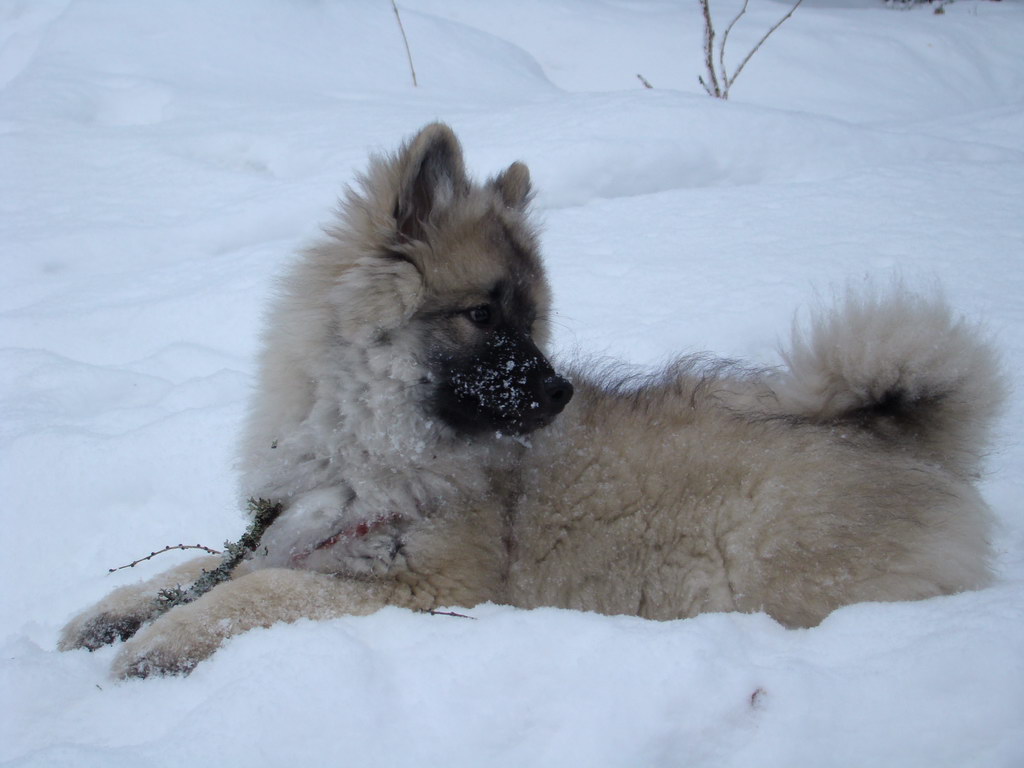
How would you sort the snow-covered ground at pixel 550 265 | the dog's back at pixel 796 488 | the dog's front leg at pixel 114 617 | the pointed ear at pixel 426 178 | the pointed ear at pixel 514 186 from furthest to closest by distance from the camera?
1. the pointed ear at pixel 514 186
2. the pointed ear at pixel 426 178
3. the dog's front leg at pixel 114 617
4. the dog's back at pixel 796 488
5. the snow-covered ground at pixel 550 265

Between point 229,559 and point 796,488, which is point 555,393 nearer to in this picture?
point 796,488

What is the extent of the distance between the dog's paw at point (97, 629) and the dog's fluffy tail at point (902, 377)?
7.67 ft

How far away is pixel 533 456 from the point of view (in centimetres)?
258

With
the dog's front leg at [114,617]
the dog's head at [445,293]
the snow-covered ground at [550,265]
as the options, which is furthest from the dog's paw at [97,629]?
the dog's head at [445,293]

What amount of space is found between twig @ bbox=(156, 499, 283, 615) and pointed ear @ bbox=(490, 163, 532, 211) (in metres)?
1.52

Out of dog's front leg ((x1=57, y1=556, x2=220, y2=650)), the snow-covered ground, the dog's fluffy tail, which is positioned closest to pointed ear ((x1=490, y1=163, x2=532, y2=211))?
the snow-covered ground

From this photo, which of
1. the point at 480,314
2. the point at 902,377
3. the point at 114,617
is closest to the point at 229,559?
the point at 114,617

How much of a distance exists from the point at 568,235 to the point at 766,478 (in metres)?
3.30

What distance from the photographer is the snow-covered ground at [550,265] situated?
1572mm

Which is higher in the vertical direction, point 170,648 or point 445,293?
point 445,293

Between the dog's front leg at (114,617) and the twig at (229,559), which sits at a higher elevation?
the twig at (229,559)

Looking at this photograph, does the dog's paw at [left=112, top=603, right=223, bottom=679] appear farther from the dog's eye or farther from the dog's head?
the dog's eye

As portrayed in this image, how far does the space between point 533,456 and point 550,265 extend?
8.35 ft

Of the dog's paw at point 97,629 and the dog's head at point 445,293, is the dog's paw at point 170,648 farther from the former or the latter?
the dog's head at point 445,293
